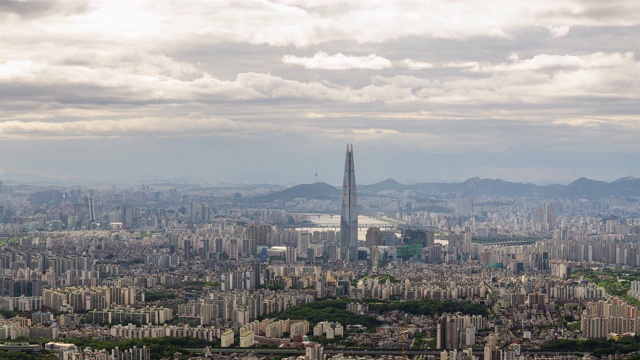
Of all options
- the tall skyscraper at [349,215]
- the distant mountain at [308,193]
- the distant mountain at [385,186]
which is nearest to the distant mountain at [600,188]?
the distant mountain at [385,186]

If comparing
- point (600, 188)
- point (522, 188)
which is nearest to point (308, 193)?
point (522, 188)

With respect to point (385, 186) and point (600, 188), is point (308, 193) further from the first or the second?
point (600, 188)

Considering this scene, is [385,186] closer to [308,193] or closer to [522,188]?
[308,193]

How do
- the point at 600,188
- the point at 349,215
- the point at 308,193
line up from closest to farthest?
the point at 349,215 → the point at 308,193 → the point at 600,188

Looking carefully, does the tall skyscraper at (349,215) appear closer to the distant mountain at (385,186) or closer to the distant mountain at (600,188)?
the distant mountain at (600,188)

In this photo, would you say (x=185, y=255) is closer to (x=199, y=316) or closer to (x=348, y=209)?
(x=348, y=209)

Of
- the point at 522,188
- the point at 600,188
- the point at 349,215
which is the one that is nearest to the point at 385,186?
the point at 522,188

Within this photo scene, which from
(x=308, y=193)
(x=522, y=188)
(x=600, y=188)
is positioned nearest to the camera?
(x=308, y=193)

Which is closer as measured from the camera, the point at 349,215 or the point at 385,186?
the point at 349,215

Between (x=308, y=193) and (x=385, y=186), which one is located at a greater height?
(x=385, y=186)
